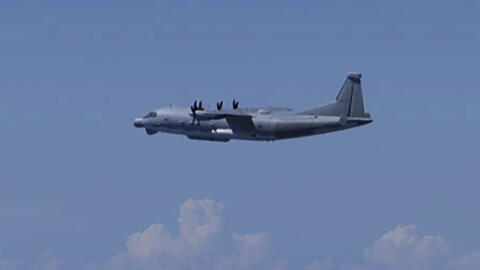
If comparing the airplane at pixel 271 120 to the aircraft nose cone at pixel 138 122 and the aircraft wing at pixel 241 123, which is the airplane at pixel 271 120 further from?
the aircraft nose cone at pixel 138 122

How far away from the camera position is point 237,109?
182 meters

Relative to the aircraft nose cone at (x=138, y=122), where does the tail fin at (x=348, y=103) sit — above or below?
below

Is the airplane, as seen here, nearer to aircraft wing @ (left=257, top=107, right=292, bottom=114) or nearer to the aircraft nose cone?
aircraft wing @ (left=257, top=107, right=292, bottom=114)

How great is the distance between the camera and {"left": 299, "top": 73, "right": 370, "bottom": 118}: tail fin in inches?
6973

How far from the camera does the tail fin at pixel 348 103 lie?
177 metres

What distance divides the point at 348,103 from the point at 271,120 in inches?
425

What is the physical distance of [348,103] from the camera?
177m

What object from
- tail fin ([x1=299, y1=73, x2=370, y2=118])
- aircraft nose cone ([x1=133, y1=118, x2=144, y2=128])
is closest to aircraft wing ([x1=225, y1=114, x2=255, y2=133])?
tail fin ([x1=299, y1=73, x2=370, y2=118])

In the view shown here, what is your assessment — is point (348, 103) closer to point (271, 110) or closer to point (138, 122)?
point (271, 110)

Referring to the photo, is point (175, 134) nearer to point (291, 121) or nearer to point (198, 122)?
point (198, 122)

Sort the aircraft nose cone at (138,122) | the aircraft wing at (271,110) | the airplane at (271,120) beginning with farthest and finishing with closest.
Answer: the aircraft nose cone at (138,122) < the aircraft wing at (271,110) < the airplane at (271,120)

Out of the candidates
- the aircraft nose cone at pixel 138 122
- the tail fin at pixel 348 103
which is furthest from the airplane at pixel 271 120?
the aircraft nose cone at pixel 138 122

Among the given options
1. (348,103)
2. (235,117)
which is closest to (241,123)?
Result: (235,117)

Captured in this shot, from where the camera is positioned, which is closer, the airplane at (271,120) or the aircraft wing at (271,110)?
the airplane at (271,120)
